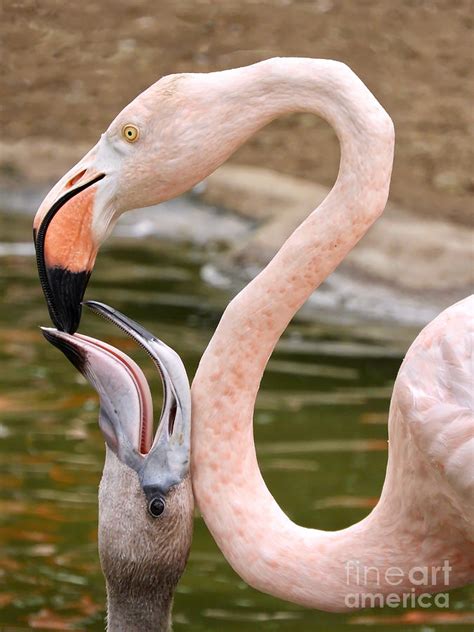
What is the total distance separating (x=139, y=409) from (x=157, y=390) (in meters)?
3.50

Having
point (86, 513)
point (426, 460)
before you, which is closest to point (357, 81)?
point (426, 460)

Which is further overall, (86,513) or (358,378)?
(358,378)

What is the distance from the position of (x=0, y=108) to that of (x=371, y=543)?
337 inches

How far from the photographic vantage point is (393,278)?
24.1 ft

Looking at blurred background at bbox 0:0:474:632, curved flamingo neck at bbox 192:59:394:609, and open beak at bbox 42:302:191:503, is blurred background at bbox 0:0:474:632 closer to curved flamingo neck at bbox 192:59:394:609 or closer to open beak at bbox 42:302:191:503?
curved flamingo neck at bbox 192:59:394:609

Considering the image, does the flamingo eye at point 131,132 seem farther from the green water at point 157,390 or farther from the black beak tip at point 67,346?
the green water at point 157,390

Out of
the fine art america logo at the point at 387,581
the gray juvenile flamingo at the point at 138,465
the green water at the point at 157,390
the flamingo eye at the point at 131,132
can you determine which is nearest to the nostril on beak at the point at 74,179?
the flamingo eye at the point at 131,132

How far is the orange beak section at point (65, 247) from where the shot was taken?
8.01 feet

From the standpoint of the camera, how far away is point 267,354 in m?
2.61

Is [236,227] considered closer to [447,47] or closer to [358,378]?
[447,47]

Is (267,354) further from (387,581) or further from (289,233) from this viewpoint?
(289,233)

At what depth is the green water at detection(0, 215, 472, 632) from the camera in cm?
425

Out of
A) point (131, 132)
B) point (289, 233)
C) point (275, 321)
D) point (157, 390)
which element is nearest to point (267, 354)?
point (275, 321)

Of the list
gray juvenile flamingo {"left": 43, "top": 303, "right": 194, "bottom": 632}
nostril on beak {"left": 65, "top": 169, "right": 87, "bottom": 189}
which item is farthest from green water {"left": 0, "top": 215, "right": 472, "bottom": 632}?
nostril on beak {"left": 65, "top": 169, "right": 87, "bottom": 189}
